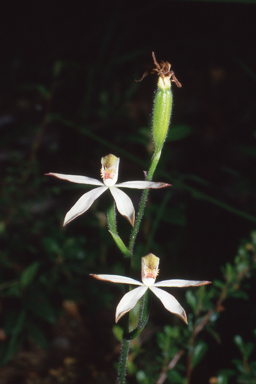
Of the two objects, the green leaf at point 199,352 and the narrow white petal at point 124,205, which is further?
the green leaf at point 199,352

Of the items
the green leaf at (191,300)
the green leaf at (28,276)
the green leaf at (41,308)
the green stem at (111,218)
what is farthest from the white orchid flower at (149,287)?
the green leaf at (28,276)

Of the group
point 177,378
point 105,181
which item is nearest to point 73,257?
point 177,378

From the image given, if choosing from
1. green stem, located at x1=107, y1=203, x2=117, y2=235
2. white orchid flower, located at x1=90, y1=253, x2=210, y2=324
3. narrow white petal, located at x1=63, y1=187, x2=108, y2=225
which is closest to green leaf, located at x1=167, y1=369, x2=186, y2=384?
white orchid flower, located at x1=90, y1=253, x2=210, y2=324

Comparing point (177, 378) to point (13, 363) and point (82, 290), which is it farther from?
point (13, 363)

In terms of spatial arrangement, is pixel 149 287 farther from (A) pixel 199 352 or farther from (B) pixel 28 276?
(B) pixel 28 276

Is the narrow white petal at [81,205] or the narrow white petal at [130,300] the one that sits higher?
the narrow white petal at [81,205]

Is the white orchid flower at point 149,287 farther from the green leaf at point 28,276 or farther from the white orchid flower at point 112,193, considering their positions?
the green leaf at point 28,276

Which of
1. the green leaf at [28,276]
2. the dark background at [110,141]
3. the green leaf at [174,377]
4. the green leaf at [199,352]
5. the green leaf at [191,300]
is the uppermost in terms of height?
the dark background at [110,141]

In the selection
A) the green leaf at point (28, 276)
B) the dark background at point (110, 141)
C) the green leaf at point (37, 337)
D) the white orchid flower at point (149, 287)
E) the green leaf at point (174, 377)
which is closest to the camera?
the white orchid flower at point (149, 287)

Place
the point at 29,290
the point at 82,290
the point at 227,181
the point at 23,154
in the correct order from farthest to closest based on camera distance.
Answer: the point at 23,154 → the point at 227,181 → the point at 82,290 → the point at 29,290
